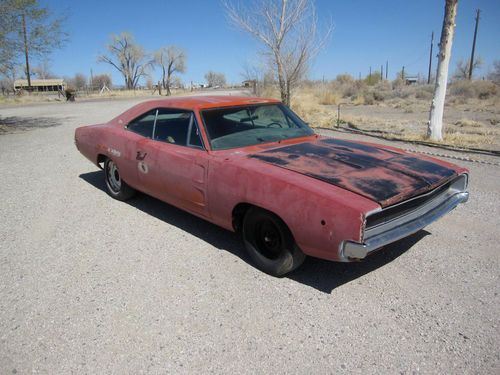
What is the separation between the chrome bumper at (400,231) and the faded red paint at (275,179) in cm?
7

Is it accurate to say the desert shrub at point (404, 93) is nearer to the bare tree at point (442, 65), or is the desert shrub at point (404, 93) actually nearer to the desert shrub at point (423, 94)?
the desert shrub at point (423, 94)

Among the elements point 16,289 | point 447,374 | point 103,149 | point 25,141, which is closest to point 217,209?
point 16,289

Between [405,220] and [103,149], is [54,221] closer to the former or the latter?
[103,149]

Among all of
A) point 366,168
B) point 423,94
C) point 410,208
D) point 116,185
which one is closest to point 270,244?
point 366,168

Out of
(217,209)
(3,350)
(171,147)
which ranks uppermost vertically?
(171,147)

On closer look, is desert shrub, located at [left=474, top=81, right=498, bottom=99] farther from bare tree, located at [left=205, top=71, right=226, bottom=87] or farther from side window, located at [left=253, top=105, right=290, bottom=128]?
bare tree, located at [left=205, top=71, right=226, bottom=87]

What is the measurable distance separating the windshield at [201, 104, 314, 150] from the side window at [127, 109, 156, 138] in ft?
2.79

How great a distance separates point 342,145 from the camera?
407 centimetres

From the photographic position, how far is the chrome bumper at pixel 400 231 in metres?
2.61

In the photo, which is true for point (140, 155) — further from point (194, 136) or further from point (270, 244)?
point (270, 244)

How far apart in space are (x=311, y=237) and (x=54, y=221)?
3.29 m

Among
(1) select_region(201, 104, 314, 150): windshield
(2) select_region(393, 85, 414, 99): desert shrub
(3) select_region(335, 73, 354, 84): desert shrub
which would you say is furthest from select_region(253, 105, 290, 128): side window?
(3) select_region(335, 73, 354, 84): desert shrub

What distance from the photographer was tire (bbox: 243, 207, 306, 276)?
120 inches

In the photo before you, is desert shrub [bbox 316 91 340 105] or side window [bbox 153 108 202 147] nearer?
side window [bbox 153 108 202 147]
